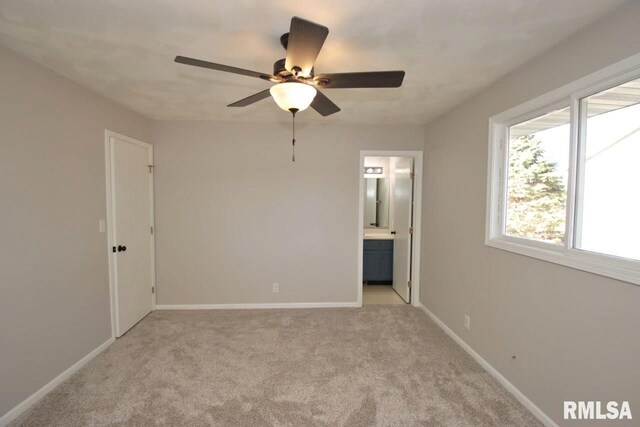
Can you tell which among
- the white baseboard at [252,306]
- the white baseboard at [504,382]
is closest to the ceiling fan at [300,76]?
the white baseboard at [504,382]

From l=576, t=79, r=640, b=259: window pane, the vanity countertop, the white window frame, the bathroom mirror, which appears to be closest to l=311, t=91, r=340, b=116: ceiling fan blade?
the white window frame

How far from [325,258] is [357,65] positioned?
235 cm

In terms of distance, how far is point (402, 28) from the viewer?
5.22 feet

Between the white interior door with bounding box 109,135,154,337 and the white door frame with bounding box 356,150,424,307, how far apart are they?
2.61m

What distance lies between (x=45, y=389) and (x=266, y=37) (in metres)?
2.87

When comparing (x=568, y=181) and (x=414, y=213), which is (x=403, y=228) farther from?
(x=568, y=181)

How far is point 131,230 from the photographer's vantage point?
3027 mm

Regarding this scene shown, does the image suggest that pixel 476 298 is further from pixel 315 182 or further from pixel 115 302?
pixel 115 302

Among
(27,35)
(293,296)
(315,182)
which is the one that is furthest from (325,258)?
(27,35)

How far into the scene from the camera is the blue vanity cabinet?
467 centimetres

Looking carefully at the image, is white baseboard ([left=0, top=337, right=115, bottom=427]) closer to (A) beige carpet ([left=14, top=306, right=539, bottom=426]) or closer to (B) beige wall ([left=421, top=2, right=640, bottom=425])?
(A) beige carpet ([left=14, top=306, right=539, bottom=426])

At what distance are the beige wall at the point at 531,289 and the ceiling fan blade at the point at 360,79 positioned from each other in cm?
108

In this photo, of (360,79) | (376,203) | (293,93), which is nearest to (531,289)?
(360,79)

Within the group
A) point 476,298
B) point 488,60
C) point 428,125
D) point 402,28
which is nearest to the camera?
point 402,28
